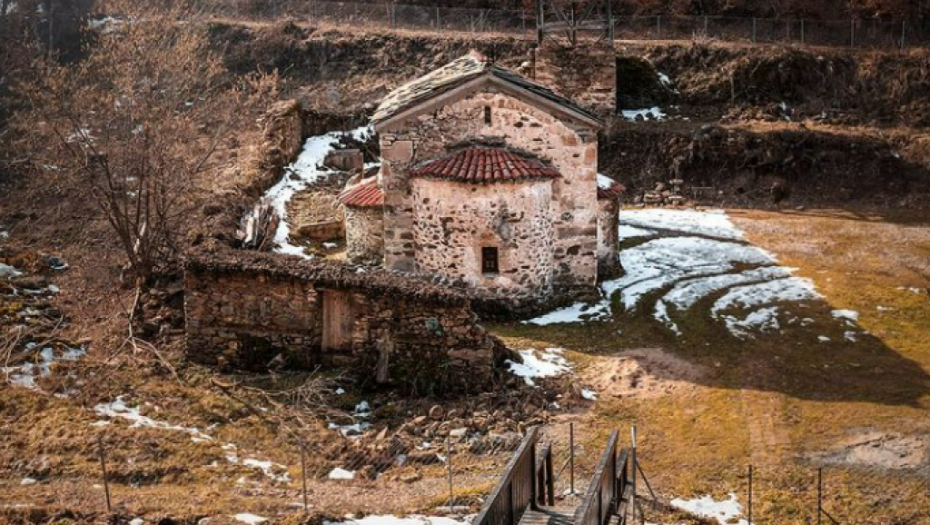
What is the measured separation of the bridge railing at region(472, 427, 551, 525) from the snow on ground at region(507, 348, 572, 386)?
25.8 feet

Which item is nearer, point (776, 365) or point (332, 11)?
point (776, 365)

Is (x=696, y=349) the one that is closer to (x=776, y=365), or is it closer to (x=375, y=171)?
(x=776, y=365)

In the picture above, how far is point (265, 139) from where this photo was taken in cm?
3198

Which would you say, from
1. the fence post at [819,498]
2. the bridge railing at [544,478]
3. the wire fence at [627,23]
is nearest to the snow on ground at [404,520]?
the bridge railing at [544,478]

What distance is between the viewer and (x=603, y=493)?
31.7 feet

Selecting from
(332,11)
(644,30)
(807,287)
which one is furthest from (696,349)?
(332,11)

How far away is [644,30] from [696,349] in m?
30.1

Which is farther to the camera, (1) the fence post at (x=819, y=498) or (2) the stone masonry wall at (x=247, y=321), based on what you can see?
(2) the stone masonry wall at (x=247, y=321)

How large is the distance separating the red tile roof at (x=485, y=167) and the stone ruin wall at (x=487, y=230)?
8.8 inches

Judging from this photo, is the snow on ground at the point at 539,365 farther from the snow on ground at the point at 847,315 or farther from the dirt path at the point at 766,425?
the snow on ground at the point at 847,315

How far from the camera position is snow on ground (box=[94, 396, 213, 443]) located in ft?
48.6

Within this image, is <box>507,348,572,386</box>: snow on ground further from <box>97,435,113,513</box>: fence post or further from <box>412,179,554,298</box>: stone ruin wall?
<box>97,435,113,513</box>: fence post

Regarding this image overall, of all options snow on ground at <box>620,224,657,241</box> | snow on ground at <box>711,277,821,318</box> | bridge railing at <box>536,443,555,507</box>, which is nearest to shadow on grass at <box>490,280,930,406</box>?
snow on ground at <box>711,277,821,318</box>

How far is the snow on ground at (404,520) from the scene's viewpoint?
11.6m
